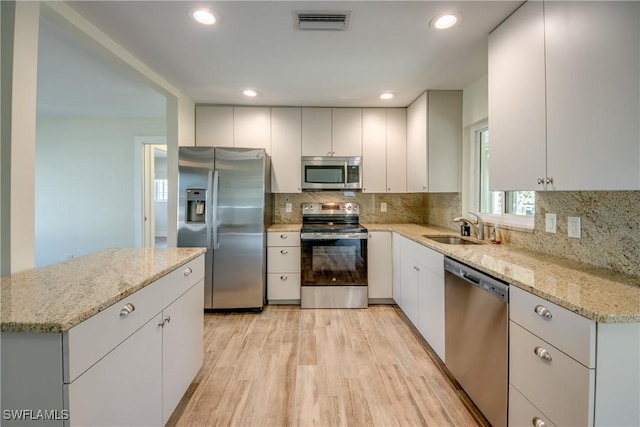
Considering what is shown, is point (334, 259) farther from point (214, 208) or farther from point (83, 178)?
point (83, 178)

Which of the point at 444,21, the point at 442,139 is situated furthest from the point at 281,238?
the point at 444,21

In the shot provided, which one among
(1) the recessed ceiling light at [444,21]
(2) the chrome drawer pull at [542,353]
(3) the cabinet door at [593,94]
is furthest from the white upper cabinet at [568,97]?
(2) the chrome drawer pull at [542,353]

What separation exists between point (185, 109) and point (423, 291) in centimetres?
302

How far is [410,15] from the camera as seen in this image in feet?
5.70

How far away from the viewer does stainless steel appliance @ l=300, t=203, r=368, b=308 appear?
321 centimetres

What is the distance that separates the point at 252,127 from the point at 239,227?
124 cm

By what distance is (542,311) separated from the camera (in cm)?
113

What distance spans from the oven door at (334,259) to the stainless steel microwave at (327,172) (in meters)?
0.65

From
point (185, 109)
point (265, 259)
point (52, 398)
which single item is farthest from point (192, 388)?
point (185, 109)

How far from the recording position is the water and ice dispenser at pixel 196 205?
303 cm

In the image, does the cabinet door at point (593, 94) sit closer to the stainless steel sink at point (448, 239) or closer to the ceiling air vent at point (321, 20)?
the ceiling air vent at point (321, 20)

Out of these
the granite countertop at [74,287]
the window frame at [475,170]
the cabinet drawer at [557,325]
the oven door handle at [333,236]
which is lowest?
the cabinet drawer at [557,325]

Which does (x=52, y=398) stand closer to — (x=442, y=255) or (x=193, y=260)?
(x=193, y=260)

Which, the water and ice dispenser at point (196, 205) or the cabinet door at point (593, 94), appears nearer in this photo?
the cabinet door at point (593, 94)
